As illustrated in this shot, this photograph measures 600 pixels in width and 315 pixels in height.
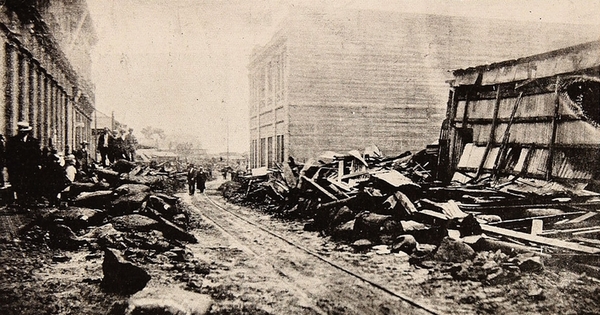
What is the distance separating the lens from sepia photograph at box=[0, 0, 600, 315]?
5039 millimetres

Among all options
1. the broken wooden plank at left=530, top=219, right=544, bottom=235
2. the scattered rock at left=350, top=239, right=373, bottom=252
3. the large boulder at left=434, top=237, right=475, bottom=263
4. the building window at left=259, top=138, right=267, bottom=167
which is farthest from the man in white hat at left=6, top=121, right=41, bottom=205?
the building window at left=259, top=138, right=267, bottom=167

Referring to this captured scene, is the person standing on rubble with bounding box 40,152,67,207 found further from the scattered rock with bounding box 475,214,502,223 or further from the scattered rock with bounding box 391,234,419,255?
the scattered rock with bounding box 475,214,502,223

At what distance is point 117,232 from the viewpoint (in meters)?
6.87

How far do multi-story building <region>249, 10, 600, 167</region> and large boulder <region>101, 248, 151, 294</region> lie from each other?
13.6 meters

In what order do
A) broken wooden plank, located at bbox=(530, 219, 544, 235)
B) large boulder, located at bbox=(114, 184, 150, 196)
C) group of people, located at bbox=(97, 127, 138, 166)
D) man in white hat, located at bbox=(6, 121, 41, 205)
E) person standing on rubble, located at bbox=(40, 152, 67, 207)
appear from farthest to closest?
group of people, located at bbox=(97, 127, 138, 166) → large boulder, located at bbox=(114, 184, 150, 196) → person standing on rubble, located at bbox=(40, 152, 67, 207) → man in white hat, located at bbox=(6, 121, 41, 205) → broken wooden plank, located at bbox=(530, 219, 544, 235)

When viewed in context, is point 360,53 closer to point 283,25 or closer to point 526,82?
point 283,25

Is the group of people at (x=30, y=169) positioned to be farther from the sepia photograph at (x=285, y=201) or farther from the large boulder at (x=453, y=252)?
the large boulder at (x=453, y=252)

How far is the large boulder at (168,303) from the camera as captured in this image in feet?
13.6

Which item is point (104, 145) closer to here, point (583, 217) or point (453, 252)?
point (453, 252)

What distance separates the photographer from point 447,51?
1919 cm

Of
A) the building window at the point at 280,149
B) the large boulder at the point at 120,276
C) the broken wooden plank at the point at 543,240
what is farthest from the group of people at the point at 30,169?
the building window at the point at 280,149

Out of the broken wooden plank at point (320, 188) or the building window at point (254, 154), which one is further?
the building window at point (254, 154)

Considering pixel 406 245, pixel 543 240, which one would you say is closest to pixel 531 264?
pixel 543 240

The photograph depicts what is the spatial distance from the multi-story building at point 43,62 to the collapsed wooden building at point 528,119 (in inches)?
347
